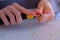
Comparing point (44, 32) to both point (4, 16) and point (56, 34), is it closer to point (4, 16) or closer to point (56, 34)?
point (56, 34)

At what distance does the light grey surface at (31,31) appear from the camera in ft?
1.85

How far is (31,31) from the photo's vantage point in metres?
0.59

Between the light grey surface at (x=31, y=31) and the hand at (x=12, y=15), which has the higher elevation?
the hand at (x=12, y=15)

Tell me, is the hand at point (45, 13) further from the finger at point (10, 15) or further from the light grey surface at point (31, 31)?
the finger at point (10, 15)

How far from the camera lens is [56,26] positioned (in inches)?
25.6

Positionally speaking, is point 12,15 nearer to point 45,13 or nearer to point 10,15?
point 10,15

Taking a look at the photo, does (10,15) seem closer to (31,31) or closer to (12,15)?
(12,15)

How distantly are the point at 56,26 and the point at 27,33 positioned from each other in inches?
6.6

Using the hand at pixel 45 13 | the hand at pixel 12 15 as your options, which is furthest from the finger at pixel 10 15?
the hand at pixel 45 13

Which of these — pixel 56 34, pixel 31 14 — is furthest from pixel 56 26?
pixel 31 14

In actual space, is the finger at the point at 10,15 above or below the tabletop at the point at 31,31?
above

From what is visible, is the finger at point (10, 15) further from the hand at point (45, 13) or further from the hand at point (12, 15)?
the hand at point (45, 13)

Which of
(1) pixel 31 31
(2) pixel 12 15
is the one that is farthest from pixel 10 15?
(1) pixel 31 31

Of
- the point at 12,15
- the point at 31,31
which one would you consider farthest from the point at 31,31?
the point at 12,15
